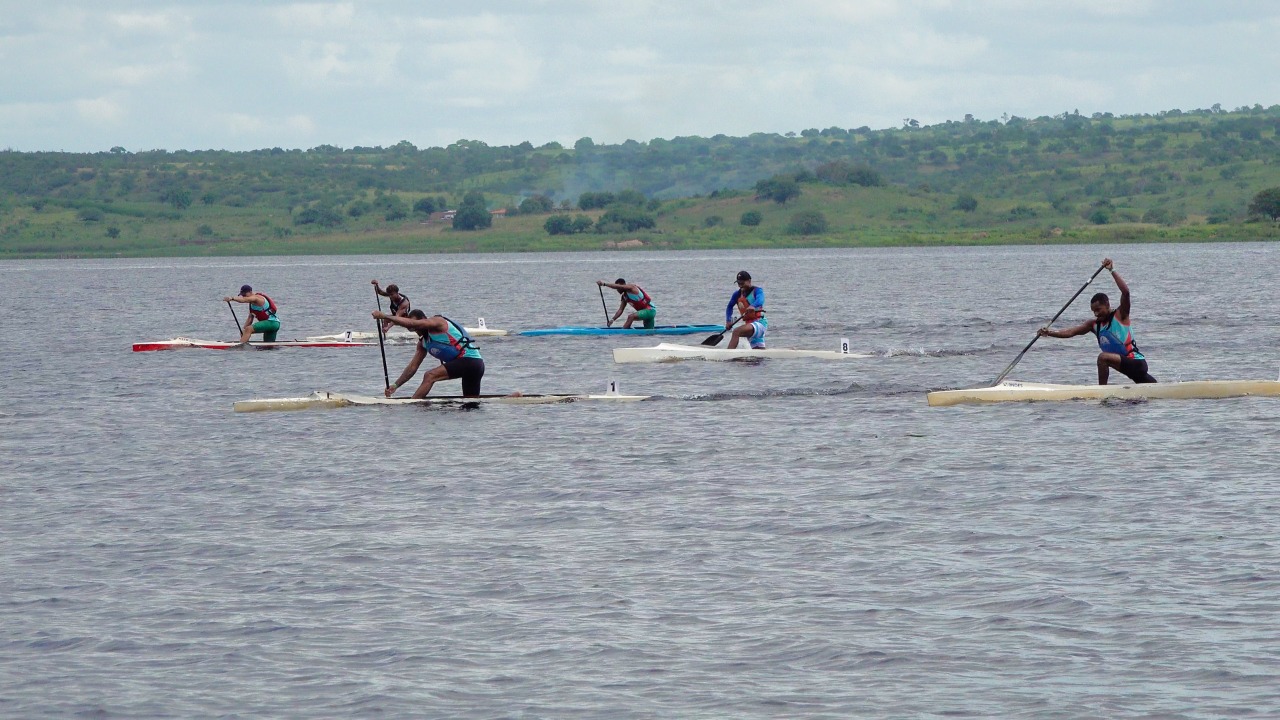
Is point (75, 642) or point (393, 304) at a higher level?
point (393, 304)

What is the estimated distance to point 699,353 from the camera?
36688 mm

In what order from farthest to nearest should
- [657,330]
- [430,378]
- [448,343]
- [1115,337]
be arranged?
[657,330]
[430,378]
[448,343]
[1115,337]

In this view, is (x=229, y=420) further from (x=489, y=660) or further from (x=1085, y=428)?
(x=489, y=660)

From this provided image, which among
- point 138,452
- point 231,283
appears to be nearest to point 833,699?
point 138,452

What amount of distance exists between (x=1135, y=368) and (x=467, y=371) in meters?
11.0

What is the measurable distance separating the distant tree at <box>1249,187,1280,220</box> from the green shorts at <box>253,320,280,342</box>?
12533 centimetres

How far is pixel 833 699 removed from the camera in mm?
11898

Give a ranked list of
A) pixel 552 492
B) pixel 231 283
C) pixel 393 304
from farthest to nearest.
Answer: pixel 231 283
pixel 393 304
pixel 552 492

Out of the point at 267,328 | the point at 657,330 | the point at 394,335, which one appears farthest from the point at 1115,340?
the point at 394,335

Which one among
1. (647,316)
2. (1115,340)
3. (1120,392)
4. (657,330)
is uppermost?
(1115,340)

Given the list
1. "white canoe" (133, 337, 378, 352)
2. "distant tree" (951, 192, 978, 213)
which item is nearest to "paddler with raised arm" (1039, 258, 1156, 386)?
"white canoe" (133, 337, 378, 352)

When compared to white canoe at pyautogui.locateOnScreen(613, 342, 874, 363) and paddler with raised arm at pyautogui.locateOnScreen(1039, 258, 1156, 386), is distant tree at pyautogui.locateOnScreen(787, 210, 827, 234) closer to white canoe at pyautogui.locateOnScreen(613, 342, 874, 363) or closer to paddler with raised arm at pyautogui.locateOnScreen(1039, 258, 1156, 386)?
white canoe at pyautogui.locateOnScreen(613, 342, 874, 363)

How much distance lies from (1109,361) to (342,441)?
12.3m

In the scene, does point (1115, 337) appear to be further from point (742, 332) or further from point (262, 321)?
point (262, 321)
